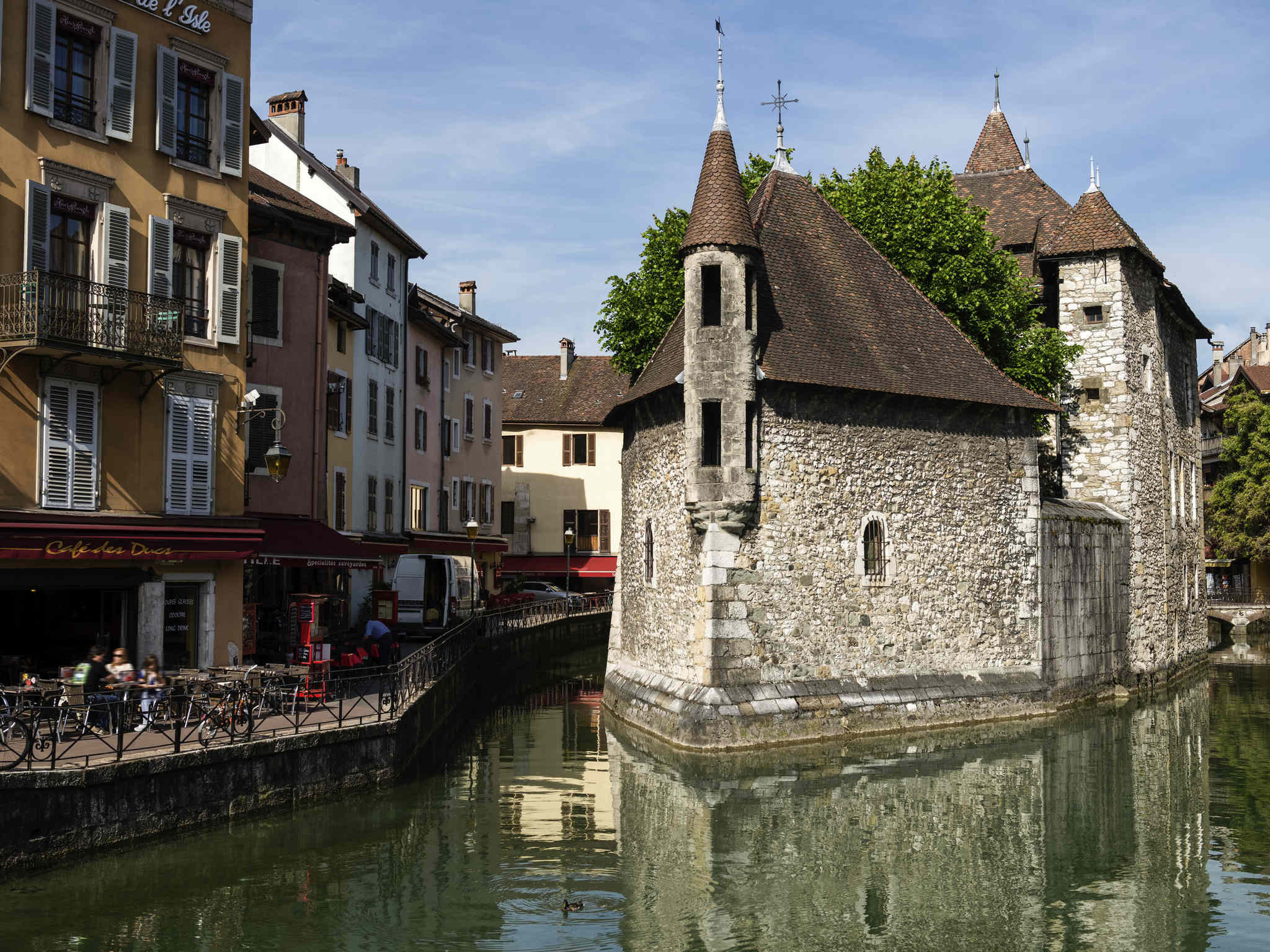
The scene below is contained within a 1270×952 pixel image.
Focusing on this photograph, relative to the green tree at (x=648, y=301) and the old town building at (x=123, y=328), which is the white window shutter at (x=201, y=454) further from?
the green tree at (x=648, y=301)

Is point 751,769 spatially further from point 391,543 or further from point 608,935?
point 391,543

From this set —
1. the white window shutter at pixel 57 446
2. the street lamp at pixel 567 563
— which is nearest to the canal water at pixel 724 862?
the white window shutter at pixel 57 446

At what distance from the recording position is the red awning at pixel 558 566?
50625 millimetres

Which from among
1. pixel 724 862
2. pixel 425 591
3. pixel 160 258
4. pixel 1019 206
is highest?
pixel 1019 206

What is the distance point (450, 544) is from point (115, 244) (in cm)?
2283

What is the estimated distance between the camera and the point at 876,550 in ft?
73.0

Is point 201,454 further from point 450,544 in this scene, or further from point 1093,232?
point 1093,232

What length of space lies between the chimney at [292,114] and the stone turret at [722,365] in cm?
1647

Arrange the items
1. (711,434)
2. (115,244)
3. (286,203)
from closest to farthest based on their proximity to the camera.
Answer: (115,244)
(711,434)
(286,203)

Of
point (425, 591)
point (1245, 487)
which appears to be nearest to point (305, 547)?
point (425, 591)

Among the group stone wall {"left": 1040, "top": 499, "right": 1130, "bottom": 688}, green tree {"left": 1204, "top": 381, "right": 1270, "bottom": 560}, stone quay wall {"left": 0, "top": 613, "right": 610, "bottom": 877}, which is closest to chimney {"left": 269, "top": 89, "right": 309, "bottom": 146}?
stone quay wall {"left": 0, "top": 613, "right": 610, "bottom": 877}

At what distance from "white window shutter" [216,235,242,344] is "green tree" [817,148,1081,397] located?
1362cm

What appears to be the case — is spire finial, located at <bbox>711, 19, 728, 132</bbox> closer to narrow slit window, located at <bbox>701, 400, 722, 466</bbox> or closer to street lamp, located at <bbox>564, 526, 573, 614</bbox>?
narrow slit window, located at <bbox>701, 400, 722, 466</bbox>

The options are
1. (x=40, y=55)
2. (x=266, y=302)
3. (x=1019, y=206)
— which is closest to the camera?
(x=40, y=55)
